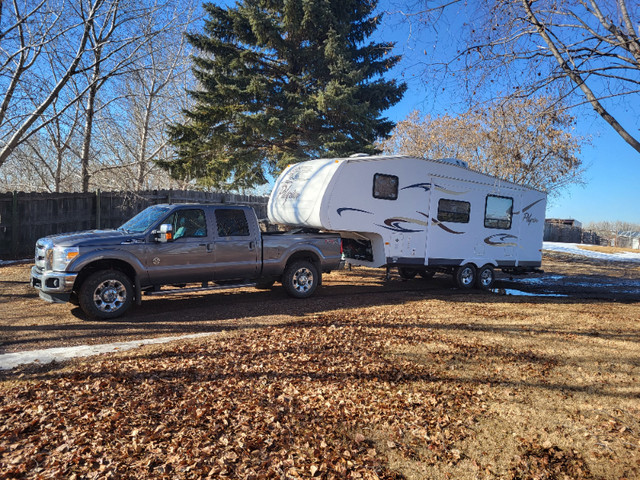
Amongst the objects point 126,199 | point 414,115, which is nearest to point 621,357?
point 126,199

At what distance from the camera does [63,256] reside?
6344mm

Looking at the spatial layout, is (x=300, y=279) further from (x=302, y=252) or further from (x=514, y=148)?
(x=514, y=148)

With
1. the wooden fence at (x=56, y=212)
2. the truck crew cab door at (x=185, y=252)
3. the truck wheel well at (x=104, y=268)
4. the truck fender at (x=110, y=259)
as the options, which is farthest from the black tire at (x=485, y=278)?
the wooden fence at (x=56, y=212)

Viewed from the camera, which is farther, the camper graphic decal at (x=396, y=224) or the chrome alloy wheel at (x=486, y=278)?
the chrome alloy wheel at (x=486, y=278)

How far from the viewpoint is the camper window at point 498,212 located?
11.4m

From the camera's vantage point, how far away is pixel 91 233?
693 centimetres

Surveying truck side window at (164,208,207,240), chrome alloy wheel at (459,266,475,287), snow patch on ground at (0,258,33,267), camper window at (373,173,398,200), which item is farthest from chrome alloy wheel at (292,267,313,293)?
snow patch on ground at (0,258,33,267)

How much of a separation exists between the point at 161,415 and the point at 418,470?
2088mm

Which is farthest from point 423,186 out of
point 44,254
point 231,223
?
point 44,254

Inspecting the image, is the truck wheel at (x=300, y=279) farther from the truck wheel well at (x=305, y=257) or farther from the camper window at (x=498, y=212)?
the camper window at (x=498, y=212)

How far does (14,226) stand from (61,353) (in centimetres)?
940

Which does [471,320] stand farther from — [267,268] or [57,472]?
[57,472]

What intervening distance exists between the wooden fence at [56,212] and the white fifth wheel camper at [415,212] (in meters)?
7.16

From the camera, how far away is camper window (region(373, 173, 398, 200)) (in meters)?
9.46
